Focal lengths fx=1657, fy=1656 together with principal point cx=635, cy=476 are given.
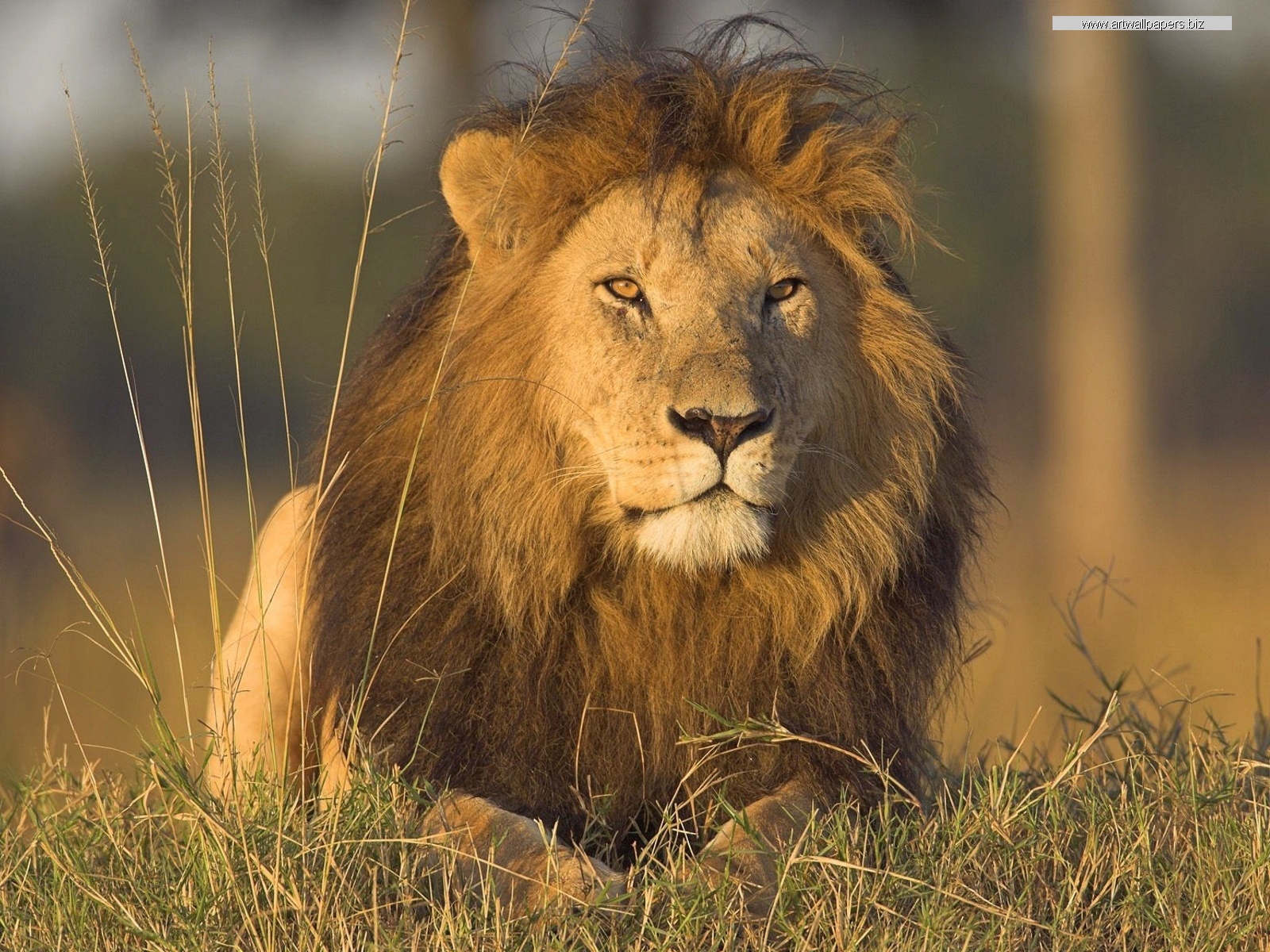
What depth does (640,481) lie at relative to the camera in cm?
330

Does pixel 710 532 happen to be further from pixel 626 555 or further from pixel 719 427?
pixel 626 555

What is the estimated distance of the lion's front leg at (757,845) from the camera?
2936mm

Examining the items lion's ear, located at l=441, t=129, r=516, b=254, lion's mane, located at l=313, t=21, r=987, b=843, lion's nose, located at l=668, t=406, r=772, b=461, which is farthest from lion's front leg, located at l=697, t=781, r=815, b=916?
lion's ear, located at l=441, t=129, r=516, b=254

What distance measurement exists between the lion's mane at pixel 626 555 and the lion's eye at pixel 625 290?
0.21 metres

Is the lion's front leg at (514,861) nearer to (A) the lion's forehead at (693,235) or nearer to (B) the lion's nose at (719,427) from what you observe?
(B) the lion's nose at (719,427)

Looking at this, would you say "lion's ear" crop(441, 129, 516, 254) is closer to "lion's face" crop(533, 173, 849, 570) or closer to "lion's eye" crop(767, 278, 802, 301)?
"lion's face" crop(533, 173, 849, 570)

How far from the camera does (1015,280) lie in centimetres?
2125

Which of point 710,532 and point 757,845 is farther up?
point 710,532

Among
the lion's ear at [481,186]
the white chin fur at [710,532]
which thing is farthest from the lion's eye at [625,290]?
the white chin fur at [710,532]

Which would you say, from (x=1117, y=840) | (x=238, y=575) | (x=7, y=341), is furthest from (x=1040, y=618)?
(x=7, y=341)

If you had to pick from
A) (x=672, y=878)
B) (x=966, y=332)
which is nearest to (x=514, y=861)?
(x=672, y=878)

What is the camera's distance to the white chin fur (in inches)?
127

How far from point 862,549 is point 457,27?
8.14 meters

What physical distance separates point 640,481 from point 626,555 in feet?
1.01
